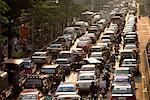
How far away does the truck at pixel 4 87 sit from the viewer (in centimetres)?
3234

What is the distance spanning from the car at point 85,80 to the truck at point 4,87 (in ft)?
15.6

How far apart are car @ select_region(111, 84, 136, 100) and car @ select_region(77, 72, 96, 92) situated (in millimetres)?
3896

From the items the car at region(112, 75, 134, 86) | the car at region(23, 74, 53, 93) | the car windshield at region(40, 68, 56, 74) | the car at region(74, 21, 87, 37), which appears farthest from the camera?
the car at region(74, 21, 87, 37)

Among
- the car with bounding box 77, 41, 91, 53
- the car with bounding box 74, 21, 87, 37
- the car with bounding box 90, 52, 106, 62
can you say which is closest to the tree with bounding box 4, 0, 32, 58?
the car with bounding box 90, 52, 106, 62

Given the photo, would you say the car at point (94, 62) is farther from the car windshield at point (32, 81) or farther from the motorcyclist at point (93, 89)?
the car windshield at point (32, 81)

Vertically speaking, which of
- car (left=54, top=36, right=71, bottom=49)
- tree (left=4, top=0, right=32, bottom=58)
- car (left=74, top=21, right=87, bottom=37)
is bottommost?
car (left=74, top=21, right=87, bottom=37)

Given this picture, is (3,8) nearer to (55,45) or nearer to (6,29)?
(6,29)

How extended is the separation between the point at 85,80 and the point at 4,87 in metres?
6.07

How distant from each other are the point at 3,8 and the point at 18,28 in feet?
47.1

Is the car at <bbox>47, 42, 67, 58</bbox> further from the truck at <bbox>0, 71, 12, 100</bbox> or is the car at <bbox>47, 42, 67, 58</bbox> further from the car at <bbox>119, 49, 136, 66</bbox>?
the truck at <bbox>0, 71, 12, 100</bbox>

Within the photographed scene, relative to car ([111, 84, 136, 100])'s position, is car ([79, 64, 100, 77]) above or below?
below

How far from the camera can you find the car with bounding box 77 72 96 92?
118 ft

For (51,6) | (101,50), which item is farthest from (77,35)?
(101,50)

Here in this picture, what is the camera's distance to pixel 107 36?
64938mm
